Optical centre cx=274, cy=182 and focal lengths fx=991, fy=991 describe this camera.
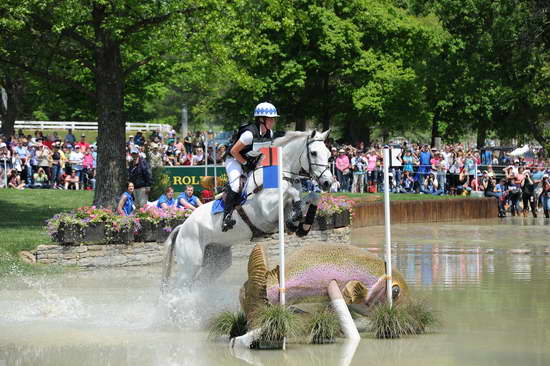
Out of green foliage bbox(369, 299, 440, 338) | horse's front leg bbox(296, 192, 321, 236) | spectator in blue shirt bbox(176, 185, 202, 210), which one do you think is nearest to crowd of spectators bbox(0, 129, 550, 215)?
spectator in blue shirt bbox(176, 185, 202, 210)

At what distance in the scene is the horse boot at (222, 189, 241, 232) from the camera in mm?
12117

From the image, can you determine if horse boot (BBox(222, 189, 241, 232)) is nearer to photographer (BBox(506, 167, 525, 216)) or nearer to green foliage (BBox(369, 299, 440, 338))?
green foliage (BBox(369, 299, 440, 338))

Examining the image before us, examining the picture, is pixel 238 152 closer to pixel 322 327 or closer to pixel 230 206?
pixel 230 206

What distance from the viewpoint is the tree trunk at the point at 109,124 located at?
24641 mm

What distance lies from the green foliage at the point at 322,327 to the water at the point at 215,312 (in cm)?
21

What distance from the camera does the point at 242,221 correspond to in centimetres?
1209

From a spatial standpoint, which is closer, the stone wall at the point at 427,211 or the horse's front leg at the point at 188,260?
the horse's front leg at the point at 188,260

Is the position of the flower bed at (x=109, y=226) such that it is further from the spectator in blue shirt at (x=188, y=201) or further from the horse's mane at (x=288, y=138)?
the horse's mane at (x=288, y=138)

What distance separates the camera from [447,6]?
51.5 m

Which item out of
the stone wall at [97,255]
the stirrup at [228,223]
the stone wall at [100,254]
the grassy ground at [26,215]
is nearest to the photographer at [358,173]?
the grassy ground at [26,215]

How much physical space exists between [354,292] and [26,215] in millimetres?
16521

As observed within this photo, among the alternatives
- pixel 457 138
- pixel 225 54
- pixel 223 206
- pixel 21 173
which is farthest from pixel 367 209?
pixel 457 138

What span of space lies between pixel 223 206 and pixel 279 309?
2218mm

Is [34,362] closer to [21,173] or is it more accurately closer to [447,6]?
[21,173]
